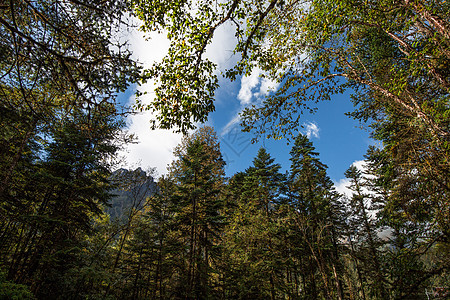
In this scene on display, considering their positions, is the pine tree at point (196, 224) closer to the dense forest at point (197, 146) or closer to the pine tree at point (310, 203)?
the dense forest at point (197, 146)

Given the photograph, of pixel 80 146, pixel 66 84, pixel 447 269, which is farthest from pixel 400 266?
pixel 80 146

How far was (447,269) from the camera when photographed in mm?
4750

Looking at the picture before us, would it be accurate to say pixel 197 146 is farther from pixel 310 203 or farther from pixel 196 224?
pixel 310 203

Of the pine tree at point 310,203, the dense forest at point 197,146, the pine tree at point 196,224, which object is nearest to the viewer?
the dense forest at point 197,146

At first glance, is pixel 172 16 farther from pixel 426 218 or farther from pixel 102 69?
pixel 426 218

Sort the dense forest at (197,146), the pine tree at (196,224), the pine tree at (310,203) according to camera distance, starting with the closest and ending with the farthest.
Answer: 1. the dense forest at (197,146)
2. the pine tree at (196,224)
3. the pine tree at (310,203)

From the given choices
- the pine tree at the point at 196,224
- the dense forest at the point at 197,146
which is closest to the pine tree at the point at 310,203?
the dense forest at the point at 197,146

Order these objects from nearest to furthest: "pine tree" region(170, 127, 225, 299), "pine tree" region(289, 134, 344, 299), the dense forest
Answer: the dense forest → "pine tree" region(170, 127, 225, 299) → "pine tree" region(289, 134, 344, 299)

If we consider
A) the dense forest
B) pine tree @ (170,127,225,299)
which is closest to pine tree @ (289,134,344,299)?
the dense forest

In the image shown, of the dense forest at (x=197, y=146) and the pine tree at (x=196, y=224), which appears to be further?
the pine tree at (x=196, y=224)

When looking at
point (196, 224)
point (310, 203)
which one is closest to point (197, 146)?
point (196, 224)

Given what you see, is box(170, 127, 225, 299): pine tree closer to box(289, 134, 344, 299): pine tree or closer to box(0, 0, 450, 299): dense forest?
box(0, 0, 450, 299): dense forest

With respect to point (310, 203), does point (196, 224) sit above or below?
below

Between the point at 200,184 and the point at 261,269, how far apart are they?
6.47m
